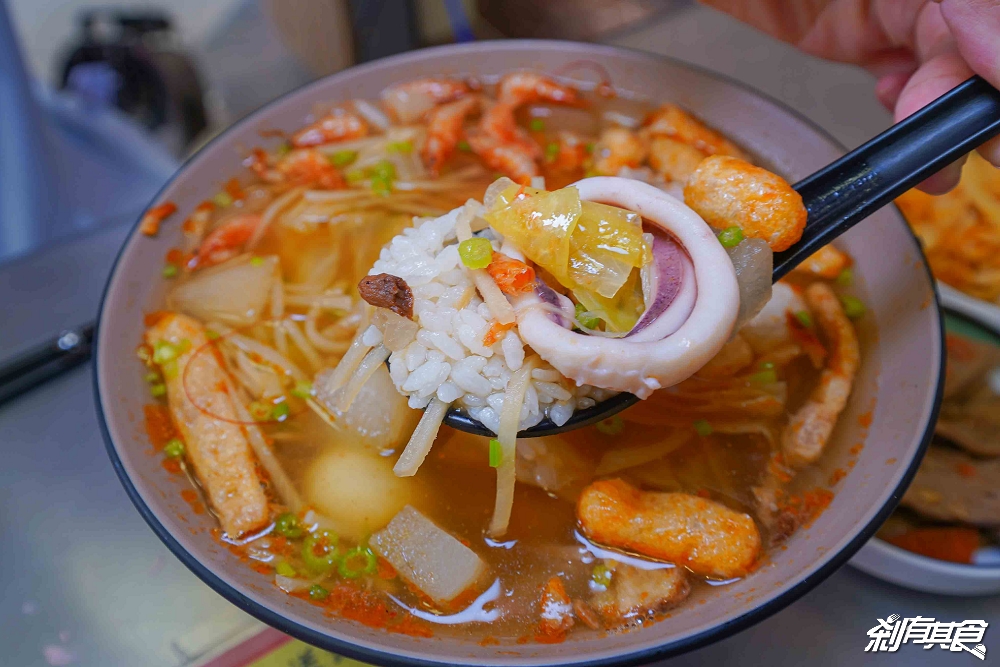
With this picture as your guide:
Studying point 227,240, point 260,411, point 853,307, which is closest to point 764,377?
point 853,307

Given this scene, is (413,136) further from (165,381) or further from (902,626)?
(902,626)

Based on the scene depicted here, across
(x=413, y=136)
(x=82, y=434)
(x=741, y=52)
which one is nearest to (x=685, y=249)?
(x=413, y=136)

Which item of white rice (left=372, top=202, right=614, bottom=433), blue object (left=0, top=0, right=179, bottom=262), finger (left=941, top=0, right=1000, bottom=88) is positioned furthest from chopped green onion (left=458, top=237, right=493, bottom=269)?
blue object (left=0, top=0, right=179, bottom=262)

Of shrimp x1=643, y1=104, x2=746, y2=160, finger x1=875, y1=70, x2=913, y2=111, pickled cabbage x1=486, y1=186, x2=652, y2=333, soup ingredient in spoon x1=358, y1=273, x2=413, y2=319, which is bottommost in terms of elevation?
soup ingredient in spoon x1=358, y1=273, x2=413, y2=319

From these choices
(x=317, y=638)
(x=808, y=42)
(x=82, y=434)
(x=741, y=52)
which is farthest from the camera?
(x=741, y=52)

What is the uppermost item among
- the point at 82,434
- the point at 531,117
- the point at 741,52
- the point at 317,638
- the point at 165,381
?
the point at 741,52

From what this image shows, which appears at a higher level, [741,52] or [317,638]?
[741,52]

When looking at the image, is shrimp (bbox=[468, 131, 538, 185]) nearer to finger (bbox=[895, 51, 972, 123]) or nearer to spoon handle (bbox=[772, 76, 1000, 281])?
spoon handle (bbox=[772, 76, 1000, 281])
